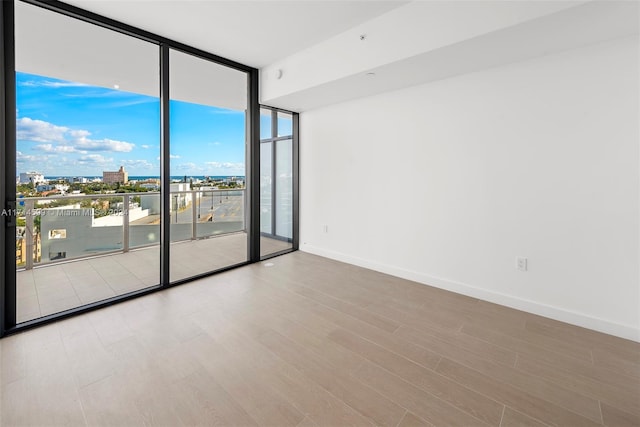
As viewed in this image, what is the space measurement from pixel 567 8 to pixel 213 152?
16.2 ft

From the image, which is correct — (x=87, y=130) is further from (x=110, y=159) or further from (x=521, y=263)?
(x=521, y=263)

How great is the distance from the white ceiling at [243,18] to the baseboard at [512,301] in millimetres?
2914

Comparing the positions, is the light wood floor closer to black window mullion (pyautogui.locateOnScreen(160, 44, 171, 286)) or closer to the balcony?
black window mullion (pyautogui.locateOnScreen(160, 44, 171, 286))

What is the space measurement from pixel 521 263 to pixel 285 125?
3.89 m

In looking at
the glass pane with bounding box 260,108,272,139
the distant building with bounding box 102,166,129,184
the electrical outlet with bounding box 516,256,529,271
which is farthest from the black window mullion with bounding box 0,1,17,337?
the electrical outlet with bounding box 516,256,529,271

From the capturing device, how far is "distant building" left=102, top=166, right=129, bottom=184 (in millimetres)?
3591

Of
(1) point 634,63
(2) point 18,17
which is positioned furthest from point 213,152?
(1) point 634,63

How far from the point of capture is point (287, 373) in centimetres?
188

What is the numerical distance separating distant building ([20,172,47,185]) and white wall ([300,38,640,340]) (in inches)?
139

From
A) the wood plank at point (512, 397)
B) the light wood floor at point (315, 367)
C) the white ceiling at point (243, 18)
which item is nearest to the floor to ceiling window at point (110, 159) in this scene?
the white ceiling at point (243, 18)

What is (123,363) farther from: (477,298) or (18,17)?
(477,298)

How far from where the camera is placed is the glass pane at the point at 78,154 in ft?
9.12

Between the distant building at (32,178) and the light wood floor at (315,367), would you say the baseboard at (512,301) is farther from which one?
the distant building at (32,178)

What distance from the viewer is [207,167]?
17.0 ft
